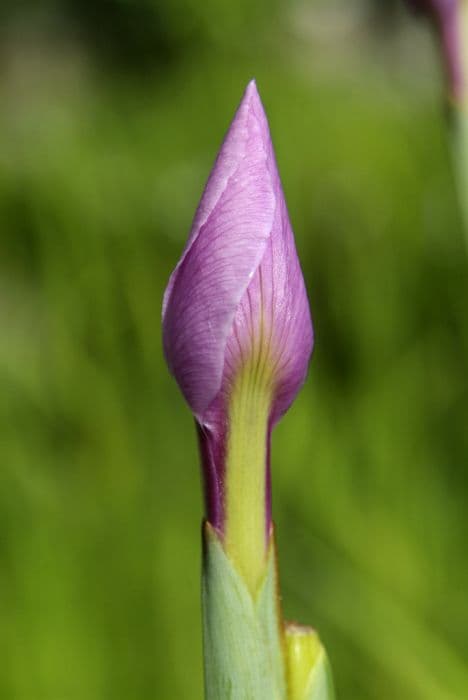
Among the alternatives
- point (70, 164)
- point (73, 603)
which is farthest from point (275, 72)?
point (73, 603)

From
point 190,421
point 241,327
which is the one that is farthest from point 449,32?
point 190,421

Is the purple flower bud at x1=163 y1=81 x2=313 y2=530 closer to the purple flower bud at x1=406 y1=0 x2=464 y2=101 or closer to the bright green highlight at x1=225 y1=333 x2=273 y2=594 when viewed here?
the bright green highlight at x1=225 y1=333 x2=273 y2=594

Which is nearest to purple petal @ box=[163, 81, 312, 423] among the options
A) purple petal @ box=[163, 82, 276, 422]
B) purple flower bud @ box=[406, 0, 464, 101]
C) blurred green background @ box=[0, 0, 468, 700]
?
purple petal @ box=[163, 82, 276, 422]

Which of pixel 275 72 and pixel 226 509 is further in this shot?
pixel 275 72

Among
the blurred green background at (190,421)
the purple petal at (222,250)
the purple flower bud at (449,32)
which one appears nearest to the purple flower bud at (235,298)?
the purple petal at (222,250)

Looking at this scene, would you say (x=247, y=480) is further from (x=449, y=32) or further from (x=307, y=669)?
(x=449, y=32)

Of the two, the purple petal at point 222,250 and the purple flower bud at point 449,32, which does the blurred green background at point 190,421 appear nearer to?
the purple flower bud at point 449,32

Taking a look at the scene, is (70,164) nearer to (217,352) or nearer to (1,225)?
(1,225)
